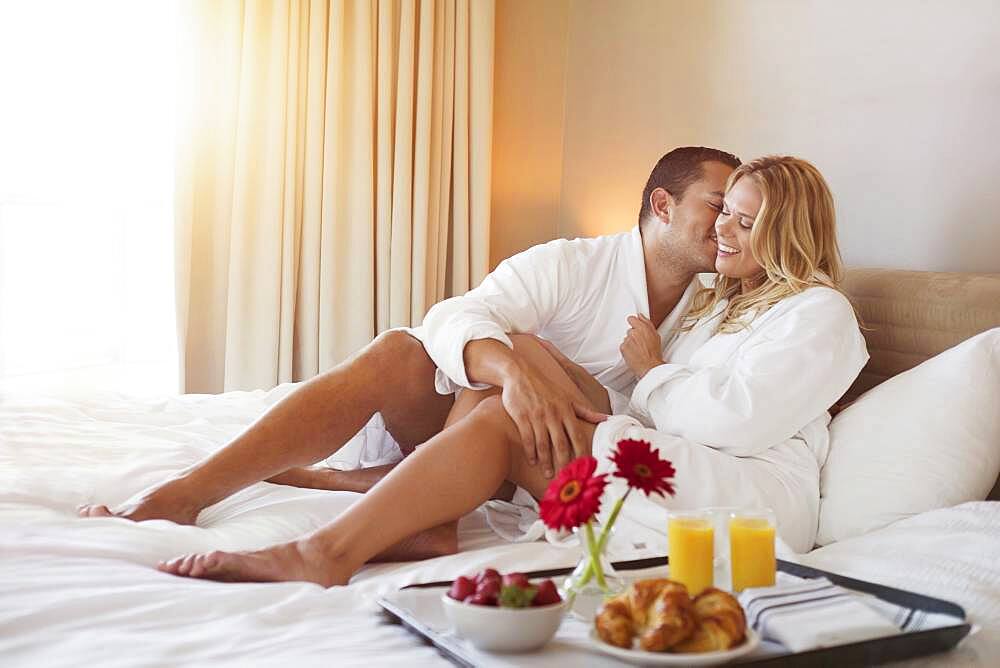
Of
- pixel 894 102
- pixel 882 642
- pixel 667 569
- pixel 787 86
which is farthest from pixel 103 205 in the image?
pixel 882 642

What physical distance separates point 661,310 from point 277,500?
109 cm

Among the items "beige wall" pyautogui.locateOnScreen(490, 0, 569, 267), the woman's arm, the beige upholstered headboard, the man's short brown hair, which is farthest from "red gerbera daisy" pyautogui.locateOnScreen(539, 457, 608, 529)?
"beige wall" pyautogui.locateOnScreen(490, 0, 569, 267)

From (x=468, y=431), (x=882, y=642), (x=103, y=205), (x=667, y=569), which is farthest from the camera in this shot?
(x=103, y=205)

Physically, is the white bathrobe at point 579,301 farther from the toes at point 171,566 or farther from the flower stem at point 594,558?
the flower stem at point 594,558

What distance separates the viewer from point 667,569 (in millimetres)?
1561

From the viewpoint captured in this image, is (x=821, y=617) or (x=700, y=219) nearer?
(x=821, y=617)

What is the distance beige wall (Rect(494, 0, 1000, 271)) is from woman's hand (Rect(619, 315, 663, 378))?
0.83 m

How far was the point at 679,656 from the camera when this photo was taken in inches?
43.8

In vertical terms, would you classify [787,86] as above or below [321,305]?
above

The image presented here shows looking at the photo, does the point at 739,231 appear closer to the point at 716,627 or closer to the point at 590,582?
the point at 590,582

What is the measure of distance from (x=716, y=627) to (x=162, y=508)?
3.62 feet

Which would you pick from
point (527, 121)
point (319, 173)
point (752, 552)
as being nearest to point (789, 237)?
point (752, 552)

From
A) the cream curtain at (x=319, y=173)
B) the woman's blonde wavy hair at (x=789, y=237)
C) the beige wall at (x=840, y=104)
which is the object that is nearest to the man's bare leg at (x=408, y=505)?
the woman's blonde wavy hair at (x=789, y=237)

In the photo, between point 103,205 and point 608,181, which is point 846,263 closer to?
point 608,181
